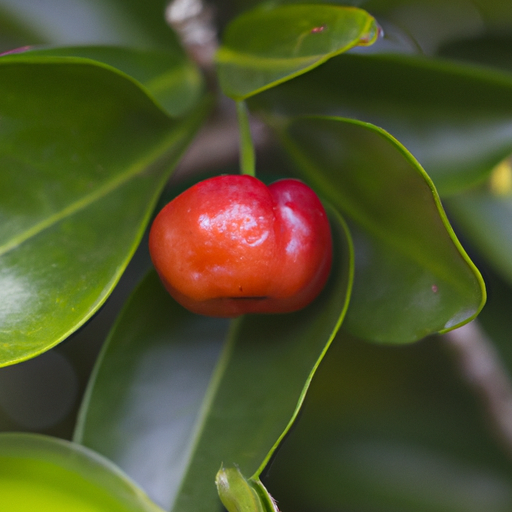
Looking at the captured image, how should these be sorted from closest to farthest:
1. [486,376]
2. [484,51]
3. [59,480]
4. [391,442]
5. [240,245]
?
[240,245] → [59,480] → [484,51] → [486,376] → [391,442]

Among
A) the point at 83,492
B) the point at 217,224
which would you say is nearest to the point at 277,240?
the point at 217,224

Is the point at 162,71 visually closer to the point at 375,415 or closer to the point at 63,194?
the point at 63,194

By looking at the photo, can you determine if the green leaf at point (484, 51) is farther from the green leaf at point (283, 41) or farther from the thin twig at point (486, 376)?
the thin twig at point (486, 376)

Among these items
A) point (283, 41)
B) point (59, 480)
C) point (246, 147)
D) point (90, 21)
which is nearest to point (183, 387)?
point (59, 480)

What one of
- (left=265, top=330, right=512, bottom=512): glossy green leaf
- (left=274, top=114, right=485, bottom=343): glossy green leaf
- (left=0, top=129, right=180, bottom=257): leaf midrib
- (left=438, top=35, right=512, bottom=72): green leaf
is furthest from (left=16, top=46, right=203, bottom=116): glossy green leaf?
(left=265, top=330, right=512, bottom=512): glossy green leaf

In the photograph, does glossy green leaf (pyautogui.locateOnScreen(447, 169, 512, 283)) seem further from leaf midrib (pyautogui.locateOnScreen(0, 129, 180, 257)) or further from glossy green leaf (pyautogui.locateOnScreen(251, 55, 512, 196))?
leaf midrib (pyautogui.locateOnScreen(0, 129, 180, 257))

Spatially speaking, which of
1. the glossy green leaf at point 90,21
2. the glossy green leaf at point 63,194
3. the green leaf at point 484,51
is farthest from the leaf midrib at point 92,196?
the green leaf at point 484,51
